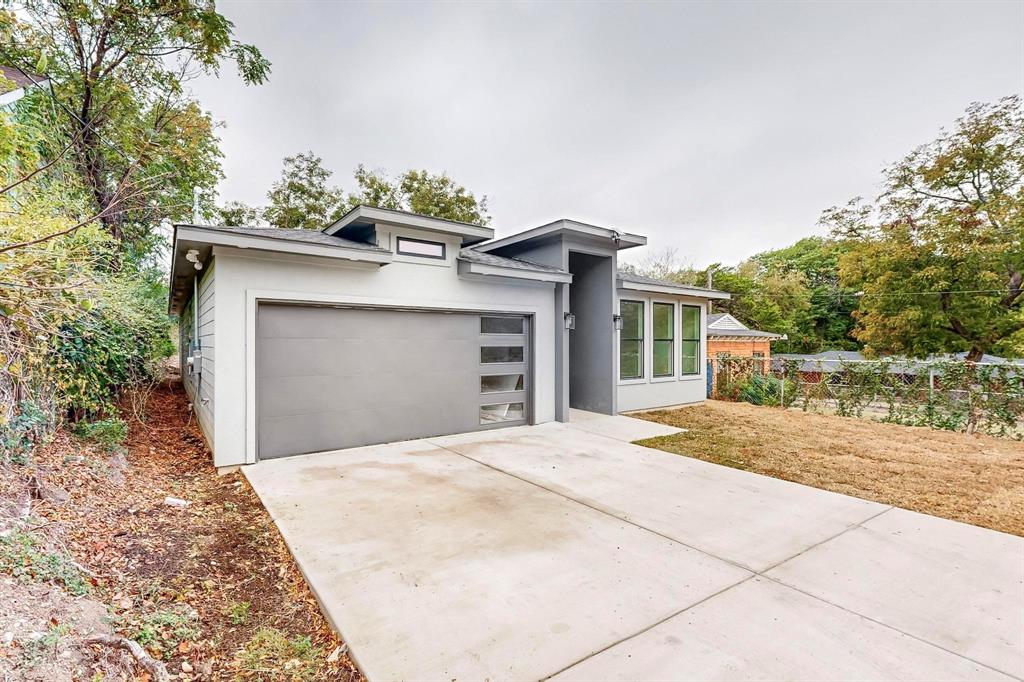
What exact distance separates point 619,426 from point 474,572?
18.5 feet

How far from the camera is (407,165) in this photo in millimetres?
19516

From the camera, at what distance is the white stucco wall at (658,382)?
393 inches

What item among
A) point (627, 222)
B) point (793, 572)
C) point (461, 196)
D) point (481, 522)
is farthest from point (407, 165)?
point (793, 572)

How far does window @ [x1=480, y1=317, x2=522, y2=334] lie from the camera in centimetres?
761

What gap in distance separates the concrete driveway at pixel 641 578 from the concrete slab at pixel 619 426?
2333mm

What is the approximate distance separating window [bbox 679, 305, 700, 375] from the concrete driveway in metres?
6.38

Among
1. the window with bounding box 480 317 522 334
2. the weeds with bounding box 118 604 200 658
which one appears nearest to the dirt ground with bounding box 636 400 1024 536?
the window with bounding box 480 317 522 334

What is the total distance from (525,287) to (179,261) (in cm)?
520

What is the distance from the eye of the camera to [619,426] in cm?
817

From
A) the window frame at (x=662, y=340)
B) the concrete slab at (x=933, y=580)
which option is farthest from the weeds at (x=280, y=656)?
the window frame at (x=662, y=340)

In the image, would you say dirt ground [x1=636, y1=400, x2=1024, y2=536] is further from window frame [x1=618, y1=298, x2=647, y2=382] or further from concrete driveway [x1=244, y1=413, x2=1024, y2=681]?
window frame [x1=618, y1=298, x2=647, y2=382]

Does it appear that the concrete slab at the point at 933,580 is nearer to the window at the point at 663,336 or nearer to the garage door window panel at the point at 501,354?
the garage door window panel at the point at 501,354

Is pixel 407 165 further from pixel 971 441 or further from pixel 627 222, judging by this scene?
pixel 971 441

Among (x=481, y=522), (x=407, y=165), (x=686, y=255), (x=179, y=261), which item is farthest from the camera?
(x=686, y=255)
